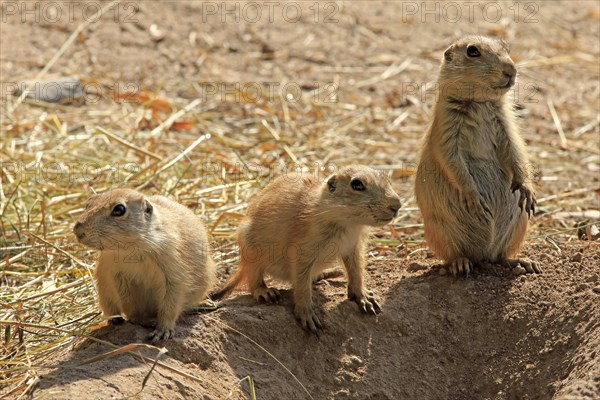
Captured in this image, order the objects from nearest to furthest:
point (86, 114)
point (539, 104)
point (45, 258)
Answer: point (45, 258) → point (86, 114) → point (539, 104)

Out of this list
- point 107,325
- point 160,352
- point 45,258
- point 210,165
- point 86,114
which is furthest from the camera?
point 86,114

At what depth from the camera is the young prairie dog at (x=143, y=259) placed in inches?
195

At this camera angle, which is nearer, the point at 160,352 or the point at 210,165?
the point at 160,352

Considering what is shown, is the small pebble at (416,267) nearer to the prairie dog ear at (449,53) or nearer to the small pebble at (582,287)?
the small pebble at (582,287)

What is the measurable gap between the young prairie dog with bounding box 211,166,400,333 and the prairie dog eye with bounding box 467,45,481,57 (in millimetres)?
1155

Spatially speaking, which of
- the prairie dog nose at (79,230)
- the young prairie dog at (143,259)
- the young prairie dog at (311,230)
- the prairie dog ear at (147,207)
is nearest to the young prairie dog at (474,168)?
the young prairie dog at (311,230)

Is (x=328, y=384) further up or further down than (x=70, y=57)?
further down

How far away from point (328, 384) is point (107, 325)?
1.36 meters

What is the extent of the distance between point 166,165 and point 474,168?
2.94 metres

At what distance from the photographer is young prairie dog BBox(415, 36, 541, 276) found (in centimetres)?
600

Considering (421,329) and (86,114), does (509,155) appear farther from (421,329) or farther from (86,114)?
(86,114)

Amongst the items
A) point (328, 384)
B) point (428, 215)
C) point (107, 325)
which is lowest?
point (328, 384)

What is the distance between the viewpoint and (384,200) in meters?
5.38

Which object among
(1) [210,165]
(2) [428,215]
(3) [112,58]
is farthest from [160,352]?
(3) [112,58]
